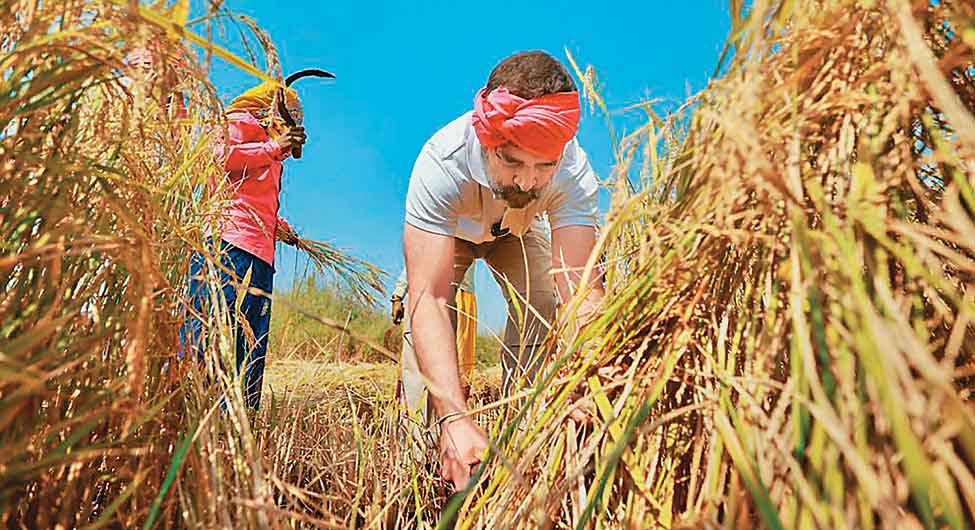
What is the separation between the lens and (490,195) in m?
1.78

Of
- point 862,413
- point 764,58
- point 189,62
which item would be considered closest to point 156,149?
point 189,62

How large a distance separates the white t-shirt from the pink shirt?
30.4 inches

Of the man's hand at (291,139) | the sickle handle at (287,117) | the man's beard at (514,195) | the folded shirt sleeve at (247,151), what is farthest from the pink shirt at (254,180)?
the man's beard at (514,195)

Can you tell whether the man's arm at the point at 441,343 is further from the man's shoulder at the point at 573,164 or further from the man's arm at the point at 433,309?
the man's shoulder at the point at 573,164

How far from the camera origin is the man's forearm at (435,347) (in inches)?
55.1

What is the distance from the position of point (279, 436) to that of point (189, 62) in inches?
34.1

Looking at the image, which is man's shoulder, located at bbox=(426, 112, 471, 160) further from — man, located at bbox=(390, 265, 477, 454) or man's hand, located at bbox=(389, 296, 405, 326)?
man's hand, located at bbox=(389, 296, 405, 326)

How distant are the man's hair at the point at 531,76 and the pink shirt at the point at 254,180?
1.02m

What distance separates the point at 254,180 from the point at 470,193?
1.02 metres

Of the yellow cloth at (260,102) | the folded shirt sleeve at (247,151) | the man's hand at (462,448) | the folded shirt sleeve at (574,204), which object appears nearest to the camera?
the man's hand at (462,448)

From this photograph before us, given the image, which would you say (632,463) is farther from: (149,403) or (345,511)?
(345,511)

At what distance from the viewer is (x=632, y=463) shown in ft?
2.38

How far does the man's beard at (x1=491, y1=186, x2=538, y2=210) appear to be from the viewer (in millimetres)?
1658

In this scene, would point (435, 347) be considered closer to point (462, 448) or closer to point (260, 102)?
point (462, 448)
